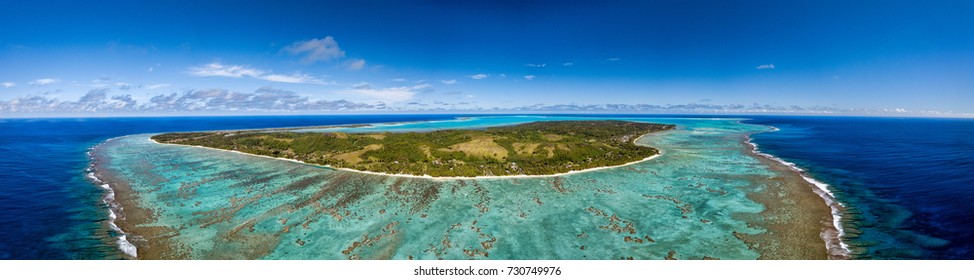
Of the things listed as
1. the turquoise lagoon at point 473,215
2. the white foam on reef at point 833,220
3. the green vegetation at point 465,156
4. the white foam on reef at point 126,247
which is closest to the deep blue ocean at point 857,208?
the white foam on reef at point 126,247

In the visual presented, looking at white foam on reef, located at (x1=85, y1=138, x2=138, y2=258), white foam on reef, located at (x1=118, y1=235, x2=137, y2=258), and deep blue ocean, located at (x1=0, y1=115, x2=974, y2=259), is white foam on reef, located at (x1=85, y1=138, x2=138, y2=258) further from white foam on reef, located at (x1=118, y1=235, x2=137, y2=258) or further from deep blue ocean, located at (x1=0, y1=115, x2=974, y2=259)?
deep blue ocean, located at (x1=0, y1=115, x2=974, y2=259)

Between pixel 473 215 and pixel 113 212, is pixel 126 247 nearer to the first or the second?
pixel 113 212

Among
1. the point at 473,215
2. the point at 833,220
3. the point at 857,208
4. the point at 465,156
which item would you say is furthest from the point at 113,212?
the point at 857,208

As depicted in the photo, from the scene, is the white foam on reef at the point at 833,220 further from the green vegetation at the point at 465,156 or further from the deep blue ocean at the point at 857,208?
the green vegetation at the point at 465,156

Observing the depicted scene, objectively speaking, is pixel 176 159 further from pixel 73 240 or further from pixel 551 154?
pixel 551 154

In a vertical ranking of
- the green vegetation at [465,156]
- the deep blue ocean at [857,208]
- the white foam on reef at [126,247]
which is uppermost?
the green vegetation at [465,156]
